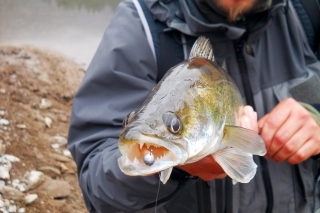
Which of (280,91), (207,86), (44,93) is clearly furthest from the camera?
(44,93)

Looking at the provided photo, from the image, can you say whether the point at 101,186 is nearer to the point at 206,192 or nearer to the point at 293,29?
the point at 206,192

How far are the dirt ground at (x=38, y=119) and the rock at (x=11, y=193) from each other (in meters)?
0.04

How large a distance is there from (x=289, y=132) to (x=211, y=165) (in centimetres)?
36

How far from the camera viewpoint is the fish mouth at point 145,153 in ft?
4.29

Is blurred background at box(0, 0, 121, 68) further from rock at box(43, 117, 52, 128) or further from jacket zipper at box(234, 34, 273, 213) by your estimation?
jacket zipper at box(234, 34, 273, 213)

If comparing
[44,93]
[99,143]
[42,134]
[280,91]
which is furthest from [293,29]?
[44,93]

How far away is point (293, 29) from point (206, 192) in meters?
0.82

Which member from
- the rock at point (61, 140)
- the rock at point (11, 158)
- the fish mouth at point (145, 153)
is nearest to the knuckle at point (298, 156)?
the fish mouth at point (145, 153)

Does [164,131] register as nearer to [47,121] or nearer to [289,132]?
[289,132]

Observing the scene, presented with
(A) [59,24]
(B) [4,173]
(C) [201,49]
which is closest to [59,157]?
(B) [4,173]

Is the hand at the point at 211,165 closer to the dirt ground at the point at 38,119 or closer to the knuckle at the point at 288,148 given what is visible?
the knuckle at the point at 288,148

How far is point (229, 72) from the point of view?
225cm

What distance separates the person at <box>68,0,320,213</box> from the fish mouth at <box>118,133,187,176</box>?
0.61 meters

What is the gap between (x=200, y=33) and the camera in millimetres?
2150
